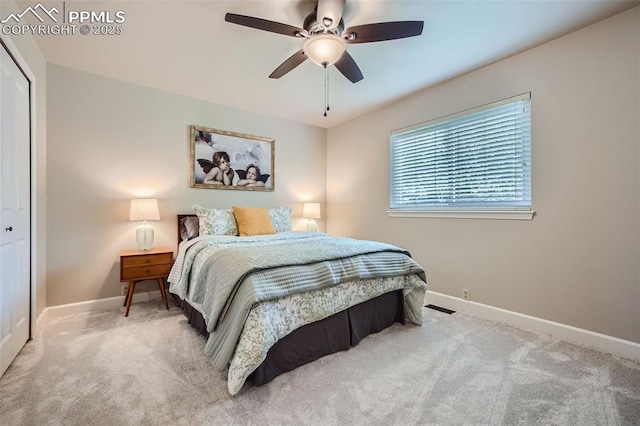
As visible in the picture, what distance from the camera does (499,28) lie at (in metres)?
2.21

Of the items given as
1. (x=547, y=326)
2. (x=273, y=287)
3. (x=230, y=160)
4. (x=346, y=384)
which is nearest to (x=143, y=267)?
(x=230, y=160)

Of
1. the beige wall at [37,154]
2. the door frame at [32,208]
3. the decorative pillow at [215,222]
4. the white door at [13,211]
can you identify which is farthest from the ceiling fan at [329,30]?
the decorative pillow at [215,222]

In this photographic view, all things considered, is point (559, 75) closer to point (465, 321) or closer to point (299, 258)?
point (465, 321)

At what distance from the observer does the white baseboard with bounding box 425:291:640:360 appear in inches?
80.7

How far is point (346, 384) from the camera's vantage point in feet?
5.61

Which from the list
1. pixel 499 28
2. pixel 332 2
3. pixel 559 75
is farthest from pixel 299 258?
pixel 559 75

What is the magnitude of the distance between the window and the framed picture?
5.99 ft

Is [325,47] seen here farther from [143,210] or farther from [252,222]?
[143,210]

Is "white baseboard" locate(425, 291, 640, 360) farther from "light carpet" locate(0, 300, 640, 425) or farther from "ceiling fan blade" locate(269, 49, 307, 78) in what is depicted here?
"ceiling fan blade" locate(269, 49, 307, 78)

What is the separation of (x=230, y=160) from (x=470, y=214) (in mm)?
3026

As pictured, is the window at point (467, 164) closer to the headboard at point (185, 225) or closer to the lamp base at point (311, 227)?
the lamp base at point (311, 227)

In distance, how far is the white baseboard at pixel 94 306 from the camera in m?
2.79

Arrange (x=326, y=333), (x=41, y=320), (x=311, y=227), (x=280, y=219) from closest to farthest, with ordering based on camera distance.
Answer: (x=326, y=333), (x=41, y=320), (x=280, y=219), (x=311, y=227)

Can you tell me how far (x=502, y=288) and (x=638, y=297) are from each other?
2.88ft
